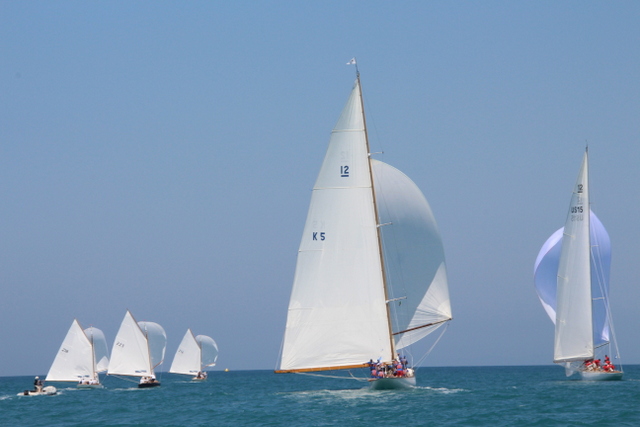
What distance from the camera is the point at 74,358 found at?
86188 millimetres

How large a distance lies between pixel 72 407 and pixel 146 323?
42093 millimetres

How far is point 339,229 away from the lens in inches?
1869

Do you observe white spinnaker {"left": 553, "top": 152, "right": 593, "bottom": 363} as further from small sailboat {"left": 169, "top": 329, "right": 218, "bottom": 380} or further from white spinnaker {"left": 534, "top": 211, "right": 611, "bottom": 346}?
small sailboat {"left": 169, "top": 329, "right": 218, "bottom": 380}

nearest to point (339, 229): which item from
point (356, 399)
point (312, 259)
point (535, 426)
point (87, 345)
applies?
point (312, 259)

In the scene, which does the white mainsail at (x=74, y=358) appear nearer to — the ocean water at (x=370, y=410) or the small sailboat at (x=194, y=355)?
the ocean water at (x=370, y=410)

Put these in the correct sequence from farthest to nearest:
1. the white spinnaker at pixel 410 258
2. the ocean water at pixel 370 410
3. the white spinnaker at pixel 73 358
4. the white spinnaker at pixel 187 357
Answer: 1. the white spinnaker at pixel 187 357
2. the white spinnaker at pixel 73 358
3. the white spinnaker at pixel 410 258
4. the ocean water at pixel 370 410

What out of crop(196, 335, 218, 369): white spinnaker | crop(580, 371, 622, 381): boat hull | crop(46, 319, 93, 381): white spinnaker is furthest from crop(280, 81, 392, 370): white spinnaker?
crop(196, 335, 218, 369): white spinnaker

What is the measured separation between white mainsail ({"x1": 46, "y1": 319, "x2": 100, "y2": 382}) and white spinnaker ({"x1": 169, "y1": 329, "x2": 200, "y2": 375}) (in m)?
27.9

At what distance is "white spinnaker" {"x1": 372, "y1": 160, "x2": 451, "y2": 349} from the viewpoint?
160ft

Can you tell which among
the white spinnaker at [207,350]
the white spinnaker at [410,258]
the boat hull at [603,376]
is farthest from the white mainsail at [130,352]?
the white spinnaker at [410,258]

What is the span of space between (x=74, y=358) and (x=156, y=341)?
13.6 m

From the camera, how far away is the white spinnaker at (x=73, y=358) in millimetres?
84875

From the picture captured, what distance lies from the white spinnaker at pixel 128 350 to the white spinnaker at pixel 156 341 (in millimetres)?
10844

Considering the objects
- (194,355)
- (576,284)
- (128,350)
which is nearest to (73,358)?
(128,350)
